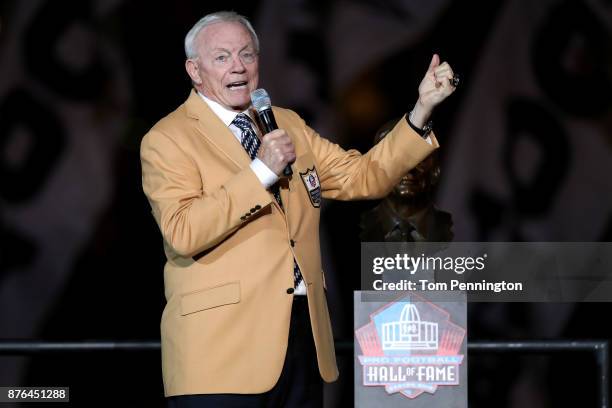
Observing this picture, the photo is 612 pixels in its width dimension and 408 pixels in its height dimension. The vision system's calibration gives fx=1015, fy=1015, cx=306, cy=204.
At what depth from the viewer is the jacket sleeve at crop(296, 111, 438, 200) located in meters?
2.36

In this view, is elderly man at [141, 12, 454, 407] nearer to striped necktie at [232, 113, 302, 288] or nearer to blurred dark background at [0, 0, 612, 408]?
striped necktie at [232, 113, 302, 288]

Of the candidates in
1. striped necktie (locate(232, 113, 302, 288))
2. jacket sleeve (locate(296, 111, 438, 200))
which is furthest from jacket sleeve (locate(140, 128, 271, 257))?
jacket sleeve (locate(296, 111, 438, 200))

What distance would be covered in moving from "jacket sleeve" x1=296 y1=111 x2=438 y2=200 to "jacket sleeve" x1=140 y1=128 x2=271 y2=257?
39cm

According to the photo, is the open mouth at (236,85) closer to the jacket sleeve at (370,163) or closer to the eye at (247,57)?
the eye at (247,57)

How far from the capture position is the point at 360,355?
2.80m

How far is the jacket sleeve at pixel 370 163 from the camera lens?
2.36m

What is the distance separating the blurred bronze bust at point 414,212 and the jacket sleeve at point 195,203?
106 centimetres

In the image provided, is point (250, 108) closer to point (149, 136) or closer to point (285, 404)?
point (149, 136)

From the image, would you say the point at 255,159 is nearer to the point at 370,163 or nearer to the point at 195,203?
the point at 195,203

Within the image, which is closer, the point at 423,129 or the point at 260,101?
the point at 260,101

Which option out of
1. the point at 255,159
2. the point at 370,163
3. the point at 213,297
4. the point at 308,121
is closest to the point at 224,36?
the point at 255,159

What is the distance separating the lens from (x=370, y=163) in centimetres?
246

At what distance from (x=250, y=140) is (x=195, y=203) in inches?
9.8

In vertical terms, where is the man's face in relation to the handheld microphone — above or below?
above
